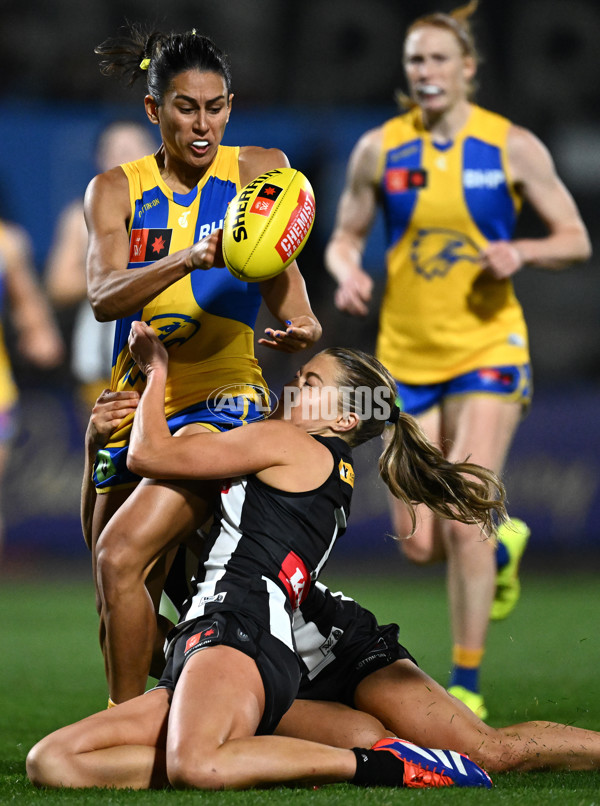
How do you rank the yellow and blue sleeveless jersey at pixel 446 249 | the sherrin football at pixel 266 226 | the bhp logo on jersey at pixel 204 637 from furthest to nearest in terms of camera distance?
the yellow and blue sleeveless jersey at pixel 446 249
the sherrin football at pixel 266 226
the bhp logo on jersey at pixel 204 637

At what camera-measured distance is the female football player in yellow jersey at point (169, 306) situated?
3.63 metres

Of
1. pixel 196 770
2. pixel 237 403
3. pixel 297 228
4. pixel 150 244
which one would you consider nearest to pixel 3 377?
pixel 150 244

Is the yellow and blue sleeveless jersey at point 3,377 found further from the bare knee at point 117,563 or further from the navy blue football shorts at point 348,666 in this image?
the navy blue football shorts at point 348,666

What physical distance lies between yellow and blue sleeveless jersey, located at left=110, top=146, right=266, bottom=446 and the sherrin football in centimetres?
30

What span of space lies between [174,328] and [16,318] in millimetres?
5768

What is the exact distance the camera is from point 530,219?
11258 mm

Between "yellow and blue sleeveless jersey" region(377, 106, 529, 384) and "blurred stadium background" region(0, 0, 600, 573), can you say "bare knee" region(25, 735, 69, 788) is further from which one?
"blurred stadium background" region(0, 0, 600, 573)

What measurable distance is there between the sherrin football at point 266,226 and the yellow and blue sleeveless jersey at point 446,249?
6.28 ft

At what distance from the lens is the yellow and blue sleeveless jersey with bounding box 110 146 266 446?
3910 mm

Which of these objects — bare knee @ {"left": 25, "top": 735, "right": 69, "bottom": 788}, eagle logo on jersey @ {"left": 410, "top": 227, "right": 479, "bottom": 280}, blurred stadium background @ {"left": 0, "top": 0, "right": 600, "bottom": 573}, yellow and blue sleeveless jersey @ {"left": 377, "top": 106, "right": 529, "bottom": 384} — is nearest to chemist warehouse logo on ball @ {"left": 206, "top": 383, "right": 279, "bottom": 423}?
bare knee @ {"left": 25, "top": 735, "right": 69, "bottom": 788}

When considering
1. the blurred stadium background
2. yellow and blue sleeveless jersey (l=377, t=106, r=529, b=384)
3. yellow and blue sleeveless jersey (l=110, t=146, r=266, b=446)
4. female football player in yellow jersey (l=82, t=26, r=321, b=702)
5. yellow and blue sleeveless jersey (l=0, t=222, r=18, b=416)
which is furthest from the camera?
the blurred stadium background

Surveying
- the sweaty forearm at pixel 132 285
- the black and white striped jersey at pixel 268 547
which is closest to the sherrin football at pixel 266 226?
the sweaty forearm at pixel 132 285

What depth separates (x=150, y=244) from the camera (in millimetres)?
3918

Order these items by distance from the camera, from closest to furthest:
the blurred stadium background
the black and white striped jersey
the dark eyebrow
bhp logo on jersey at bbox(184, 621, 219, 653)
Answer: bhp logo on jersey at bbox(184, 621, 219, 653)
the black and white striped jersey
the dark eyebrow
the blurred stadium background
